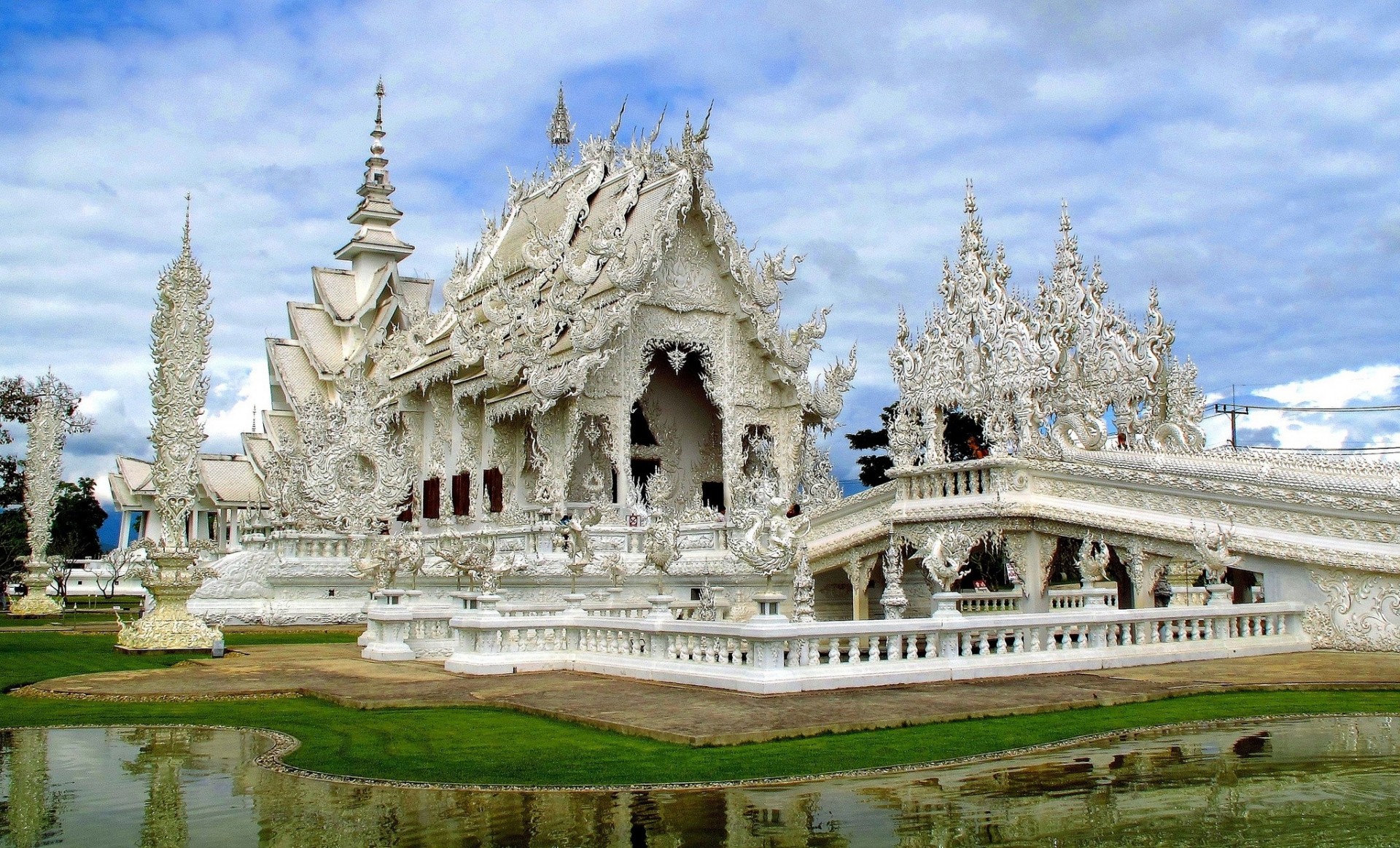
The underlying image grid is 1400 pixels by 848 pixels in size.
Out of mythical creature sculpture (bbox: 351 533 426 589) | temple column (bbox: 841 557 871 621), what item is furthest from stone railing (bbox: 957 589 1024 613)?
mythical creature sculpture (bbox: 351 533 426 589)

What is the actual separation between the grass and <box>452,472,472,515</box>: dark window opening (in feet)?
47.1

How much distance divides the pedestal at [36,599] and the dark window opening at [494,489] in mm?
10159

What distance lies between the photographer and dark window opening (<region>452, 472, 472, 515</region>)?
25.3 meters

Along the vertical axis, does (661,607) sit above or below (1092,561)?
below

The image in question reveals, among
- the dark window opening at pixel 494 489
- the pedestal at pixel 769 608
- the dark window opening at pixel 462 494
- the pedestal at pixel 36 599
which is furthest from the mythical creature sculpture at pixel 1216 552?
the pedestal at pixel 36 599

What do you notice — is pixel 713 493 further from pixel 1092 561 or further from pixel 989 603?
pixel 1092 561

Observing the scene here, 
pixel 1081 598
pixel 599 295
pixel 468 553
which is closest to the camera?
pixel 1081 598

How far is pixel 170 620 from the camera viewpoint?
16.0 metres

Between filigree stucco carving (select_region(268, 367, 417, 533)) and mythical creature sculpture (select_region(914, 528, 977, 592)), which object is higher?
filigree stucco carving (select_region(268, 367, 417, 533))

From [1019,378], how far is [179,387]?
38.8ft

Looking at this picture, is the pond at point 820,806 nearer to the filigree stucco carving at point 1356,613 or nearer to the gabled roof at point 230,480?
the filigree stucco carving at point 1356,613

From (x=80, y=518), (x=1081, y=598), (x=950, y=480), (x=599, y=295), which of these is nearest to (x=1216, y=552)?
(x=1081, y=598)

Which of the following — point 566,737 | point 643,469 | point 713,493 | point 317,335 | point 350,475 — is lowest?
point 566,737

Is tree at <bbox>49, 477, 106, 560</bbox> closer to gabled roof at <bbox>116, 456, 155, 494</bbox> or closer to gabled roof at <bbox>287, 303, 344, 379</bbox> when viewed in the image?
gabled roof at <bbox>116, 456, 155, 494</bbox>
